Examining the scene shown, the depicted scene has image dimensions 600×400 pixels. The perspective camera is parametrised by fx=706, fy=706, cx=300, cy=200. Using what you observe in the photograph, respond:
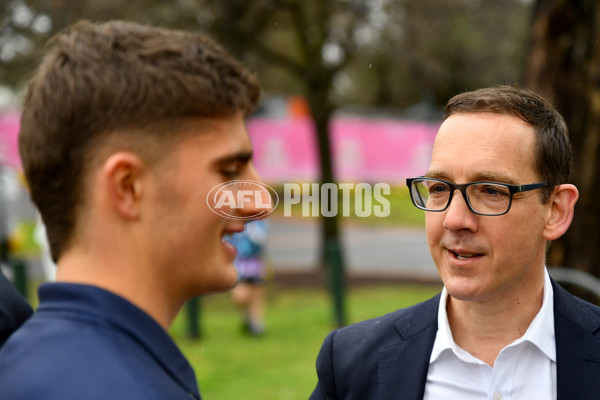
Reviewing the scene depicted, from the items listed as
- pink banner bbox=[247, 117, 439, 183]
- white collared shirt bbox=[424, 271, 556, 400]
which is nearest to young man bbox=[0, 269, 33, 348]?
white collared shirt bbox=[424, 271, 556, 400]

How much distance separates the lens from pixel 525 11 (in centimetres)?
1606

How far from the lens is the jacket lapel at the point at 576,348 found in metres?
1.79

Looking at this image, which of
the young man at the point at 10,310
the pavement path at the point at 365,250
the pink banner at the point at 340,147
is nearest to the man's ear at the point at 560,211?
the young man at the point at 10,310

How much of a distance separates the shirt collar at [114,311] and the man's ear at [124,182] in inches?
6.1

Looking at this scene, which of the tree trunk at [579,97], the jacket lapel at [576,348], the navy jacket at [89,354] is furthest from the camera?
the tree trunk at [579,97]

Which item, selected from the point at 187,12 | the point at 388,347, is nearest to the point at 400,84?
the point at 187,12

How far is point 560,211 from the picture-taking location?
1.99 m

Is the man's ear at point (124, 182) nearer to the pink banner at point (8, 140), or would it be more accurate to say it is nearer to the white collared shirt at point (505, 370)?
the white collared shirt at point (505, 370)

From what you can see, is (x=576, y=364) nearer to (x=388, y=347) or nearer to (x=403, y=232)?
(x=388, y=347)

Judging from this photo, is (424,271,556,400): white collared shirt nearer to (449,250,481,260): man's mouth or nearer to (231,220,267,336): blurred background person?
(449,250,481,260): man's mouth

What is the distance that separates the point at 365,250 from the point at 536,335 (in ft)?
49.8

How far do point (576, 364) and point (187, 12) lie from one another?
9.88 metres

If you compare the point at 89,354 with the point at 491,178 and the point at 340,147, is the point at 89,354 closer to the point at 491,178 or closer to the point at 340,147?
the point at 491,178

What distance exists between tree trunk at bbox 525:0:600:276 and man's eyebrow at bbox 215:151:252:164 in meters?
3.38
